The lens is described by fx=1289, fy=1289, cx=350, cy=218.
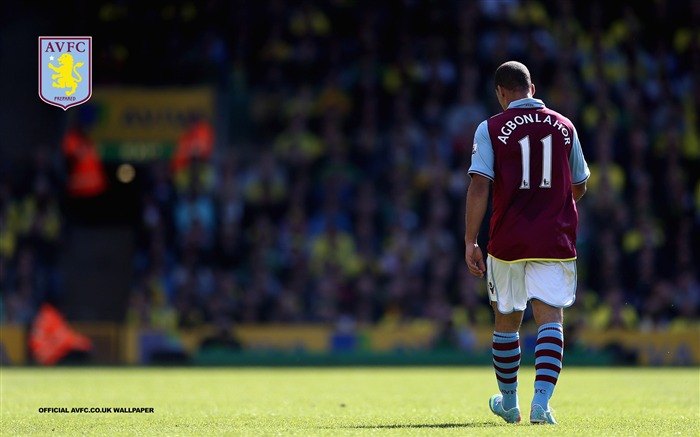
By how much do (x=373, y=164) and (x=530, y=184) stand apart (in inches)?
511

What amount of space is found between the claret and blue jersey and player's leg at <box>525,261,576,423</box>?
95 mm

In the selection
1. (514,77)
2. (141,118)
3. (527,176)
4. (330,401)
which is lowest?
(330,401)

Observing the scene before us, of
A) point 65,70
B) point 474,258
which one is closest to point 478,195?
point 474,258

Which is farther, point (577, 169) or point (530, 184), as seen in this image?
point (577, 169)

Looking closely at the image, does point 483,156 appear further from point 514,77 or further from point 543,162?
point 514,77

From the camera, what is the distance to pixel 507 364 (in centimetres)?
734

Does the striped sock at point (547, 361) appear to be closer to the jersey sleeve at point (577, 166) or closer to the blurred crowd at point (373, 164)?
the jersey sleeve at point (577, 166)

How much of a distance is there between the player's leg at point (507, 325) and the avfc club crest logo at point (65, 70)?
2713mm

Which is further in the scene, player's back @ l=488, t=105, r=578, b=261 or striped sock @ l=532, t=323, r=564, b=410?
player's back @ l=488, t=105, r=578, b=261

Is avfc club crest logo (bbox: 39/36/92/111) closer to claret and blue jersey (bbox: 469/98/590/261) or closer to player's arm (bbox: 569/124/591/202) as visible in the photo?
claret and blue jersey (bbox: 469/98/590/261)

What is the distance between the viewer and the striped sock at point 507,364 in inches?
289

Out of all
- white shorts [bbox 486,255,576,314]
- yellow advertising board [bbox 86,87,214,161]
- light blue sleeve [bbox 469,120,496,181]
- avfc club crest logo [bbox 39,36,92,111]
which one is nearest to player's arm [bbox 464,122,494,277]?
light blue sleeve [bbox 469,120,496,181]

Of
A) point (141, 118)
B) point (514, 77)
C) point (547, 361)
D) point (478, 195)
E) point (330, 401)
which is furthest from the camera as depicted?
point (141, 118)

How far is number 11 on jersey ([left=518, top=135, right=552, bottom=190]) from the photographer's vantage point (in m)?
7.16
